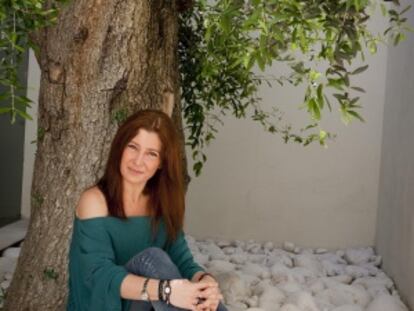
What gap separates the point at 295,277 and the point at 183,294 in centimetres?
206

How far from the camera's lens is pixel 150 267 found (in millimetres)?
1640

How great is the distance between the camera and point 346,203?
14.5 feet

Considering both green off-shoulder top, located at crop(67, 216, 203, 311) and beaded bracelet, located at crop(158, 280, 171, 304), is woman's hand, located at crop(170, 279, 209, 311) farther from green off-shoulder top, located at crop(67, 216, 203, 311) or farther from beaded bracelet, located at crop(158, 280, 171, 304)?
green off-shoulder top, located at crop(67, 216, 203, 311)

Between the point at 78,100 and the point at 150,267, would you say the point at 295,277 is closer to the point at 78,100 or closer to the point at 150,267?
the point at 78,100

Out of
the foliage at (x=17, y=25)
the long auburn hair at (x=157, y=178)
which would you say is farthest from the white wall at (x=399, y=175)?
the foliage at (x=17, y=25)

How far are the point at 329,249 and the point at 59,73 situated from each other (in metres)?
2.66

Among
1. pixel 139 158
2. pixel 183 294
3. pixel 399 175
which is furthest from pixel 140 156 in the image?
pixel 399 175

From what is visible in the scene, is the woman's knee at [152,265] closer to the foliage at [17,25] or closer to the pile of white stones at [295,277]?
the foliage at [17,25]

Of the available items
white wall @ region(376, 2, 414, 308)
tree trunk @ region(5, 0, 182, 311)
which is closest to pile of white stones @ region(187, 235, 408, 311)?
white wall @ region(376, 2, 414, 308)

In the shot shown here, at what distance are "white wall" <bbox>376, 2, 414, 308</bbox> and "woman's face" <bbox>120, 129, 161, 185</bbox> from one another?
5.82 ft

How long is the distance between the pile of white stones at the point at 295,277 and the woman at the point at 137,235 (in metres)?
1.22

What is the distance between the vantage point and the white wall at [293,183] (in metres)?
4.34

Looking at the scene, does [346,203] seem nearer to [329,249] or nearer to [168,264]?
[329,249]

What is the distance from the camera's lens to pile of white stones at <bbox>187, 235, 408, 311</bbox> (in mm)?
3068
